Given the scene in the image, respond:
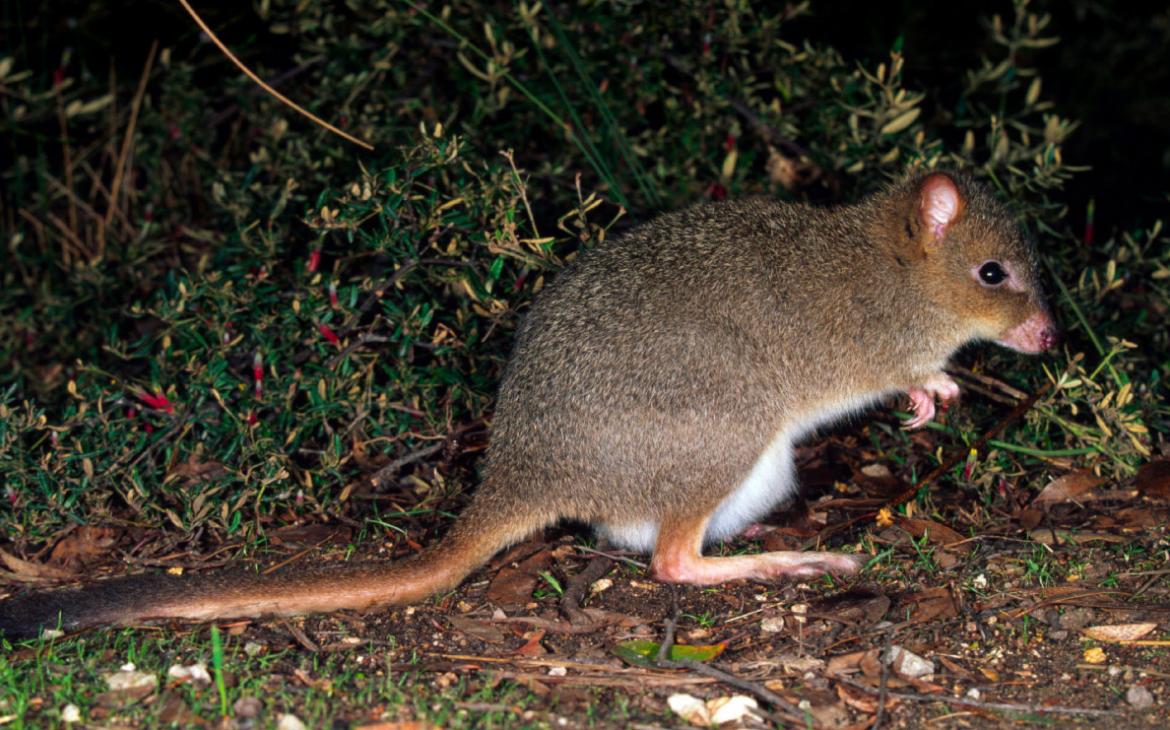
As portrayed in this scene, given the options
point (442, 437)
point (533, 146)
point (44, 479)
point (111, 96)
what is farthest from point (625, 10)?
point (44, 479)

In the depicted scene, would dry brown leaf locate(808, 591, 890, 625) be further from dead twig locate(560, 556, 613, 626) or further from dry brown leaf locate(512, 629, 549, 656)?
dry brown leaf locate(512, 629, 549, 656)

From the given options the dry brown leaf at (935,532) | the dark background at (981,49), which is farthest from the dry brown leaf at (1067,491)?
the dark background at (981,49)

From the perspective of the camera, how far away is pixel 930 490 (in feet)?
17.6

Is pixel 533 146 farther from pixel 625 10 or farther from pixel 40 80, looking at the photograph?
pixel 40 80

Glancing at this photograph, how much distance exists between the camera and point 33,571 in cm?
486

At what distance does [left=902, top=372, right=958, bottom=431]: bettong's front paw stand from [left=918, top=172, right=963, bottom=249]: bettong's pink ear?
526 millimetres

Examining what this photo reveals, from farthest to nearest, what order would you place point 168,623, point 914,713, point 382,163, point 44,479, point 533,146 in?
point 533,146
point 382,163
point 44,479
point 168,623
point 914,713

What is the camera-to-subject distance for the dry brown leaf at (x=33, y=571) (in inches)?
190

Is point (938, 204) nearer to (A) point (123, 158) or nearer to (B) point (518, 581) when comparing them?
(B) point (518, 581)

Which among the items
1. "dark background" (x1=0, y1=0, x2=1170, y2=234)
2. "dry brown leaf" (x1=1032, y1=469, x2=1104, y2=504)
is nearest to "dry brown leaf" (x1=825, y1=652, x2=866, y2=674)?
"dry brown leaf" (x1=1032, y1=469, x2=1104, y2=504)

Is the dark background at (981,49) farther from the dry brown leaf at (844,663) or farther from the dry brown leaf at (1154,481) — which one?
the dry brown leaf at (844,663)

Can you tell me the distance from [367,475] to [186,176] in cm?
246

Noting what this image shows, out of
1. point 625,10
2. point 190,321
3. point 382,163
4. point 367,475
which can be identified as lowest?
point 367,475

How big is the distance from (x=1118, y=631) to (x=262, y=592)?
268cm
